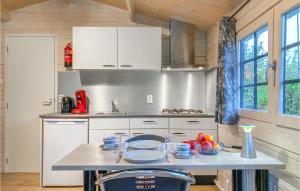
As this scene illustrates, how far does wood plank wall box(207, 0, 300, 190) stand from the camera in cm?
171

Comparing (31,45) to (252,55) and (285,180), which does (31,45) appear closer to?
(252,55)

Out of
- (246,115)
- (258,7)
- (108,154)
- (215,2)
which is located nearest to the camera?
(108,154)

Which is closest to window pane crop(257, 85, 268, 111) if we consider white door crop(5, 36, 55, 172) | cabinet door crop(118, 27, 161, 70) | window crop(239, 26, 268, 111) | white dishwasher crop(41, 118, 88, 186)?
window crop(239, 26, 268, 111)

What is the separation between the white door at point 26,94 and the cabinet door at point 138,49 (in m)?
1.27

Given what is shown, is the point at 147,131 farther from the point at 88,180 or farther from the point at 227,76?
the point at 88,180

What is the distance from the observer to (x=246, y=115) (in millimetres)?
2637

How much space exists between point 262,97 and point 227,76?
52 cm

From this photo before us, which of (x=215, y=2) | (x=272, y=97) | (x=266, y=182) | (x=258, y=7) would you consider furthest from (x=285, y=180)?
(x=215, y=2)

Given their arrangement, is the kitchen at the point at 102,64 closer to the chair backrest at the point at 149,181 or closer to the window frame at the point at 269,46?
the window frame at the point at 269,46

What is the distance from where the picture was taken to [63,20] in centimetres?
447

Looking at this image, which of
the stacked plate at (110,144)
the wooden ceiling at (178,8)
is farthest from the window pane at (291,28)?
the stacked plate at (110,144)

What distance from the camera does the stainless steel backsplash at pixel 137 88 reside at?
435 cm

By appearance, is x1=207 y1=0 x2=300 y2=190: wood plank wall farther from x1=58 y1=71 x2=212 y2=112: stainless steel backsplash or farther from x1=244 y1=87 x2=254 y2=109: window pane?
x1=58 y1=71 x2=212 y2=112: stainless steel backsplash

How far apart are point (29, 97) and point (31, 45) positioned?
2.71ft
